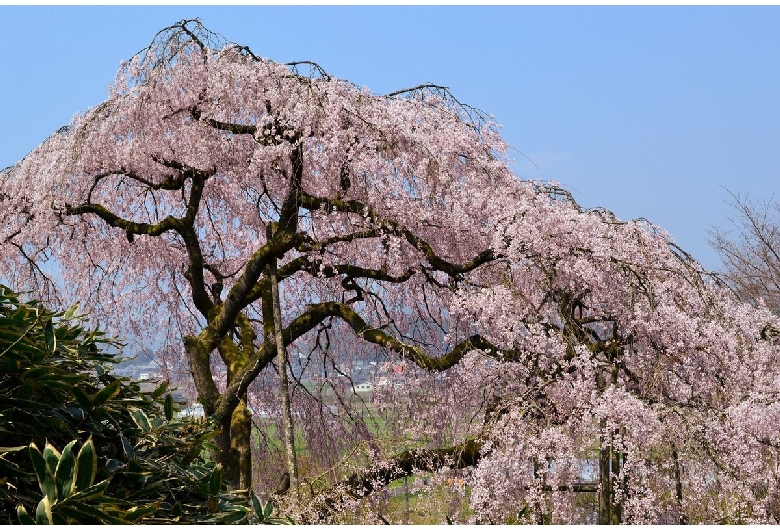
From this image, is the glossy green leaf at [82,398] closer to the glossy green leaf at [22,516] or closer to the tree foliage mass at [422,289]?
the glossy green leaf at [22,516]

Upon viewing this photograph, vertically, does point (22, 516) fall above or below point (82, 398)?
below

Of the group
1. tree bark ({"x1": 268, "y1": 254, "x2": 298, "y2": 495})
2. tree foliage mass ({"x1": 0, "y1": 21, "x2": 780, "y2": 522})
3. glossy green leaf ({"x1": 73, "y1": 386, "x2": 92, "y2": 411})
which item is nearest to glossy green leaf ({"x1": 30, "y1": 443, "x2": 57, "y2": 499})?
glossy green leaf ({"x1": 73, "y1": 386, "x2": 92, "y2": 411})

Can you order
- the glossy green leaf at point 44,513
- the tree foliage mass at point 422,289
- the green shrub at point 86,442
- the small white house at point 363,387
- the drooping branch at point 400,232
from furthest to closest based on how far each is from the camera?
the small white house at point 363,387, the drooping branch at point 400,232, the tree foliage mass at point 422,289, the green shrub at point 86,442, the glossy green leaf at point 44,513

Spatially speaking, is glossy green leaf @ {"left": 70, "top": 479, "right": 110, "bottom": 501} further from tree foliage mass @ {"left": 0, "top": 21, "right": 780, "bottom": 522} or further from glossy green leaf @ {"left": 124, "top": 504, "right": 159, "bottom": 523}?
tree foliage mass @ {"left": 0, "top": 21, "right": 780, "bottom": 522}

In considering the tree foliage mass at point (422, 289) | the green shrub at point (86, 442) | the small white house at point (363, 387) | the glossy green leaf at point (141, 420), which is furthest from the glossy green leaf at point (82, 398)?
the small white house at point (363, 387)

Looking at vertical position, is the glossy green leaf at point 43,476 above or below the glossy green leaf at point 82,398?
below

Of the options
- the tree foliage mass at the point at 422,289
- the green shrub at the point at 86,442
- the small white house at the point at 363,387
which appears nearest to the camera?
the green shrub at the point at 86,442

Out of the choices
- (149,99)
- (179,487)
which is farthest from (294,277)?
(179,487)

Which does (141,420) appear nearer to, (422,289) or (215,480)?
(215,480)

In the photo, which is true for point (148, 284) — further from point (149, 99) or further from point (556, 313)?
point (556, 313)

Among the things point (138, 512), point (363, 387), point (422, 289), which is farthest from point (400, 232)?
point (138, 512)

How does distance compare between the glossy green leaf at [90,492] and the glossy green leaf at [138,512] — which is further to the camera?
the glossy green leaf at [138,512]

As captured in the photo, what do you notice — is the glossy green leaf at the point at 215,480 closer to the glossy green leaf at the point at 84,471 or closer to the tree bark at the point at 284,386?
the glossy green leaf at the point at 84,471

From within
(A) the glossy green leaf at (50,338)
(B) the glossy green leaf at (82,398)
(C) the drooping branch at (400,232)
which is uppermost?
(C) the drooping branch at (400,232)
